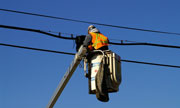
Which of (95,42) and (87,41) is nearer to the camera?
(87,41)

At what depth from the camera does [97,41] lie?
884 cm

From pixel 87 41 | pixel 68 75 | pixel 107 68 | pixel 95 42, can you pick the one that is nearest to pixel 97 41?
pixel 95 42

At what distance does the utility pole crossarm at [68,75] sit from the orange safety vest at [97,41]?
1.13 ft

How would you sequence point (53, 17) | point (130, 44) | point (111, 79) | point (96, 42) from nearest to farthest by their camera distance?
point (111, 79) < point (96, 42) < point (130, 44) < point (53, 17)

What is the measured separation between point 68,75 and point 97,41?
1.03 metres

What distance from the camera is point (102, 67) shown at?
766 centimetres

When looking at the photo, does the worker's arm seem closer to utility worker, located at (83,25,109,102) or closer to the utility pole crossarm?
utility worker, located at (83,25,109,102)

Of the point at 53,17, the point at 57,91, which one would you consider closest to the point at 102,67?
the point at 57,91

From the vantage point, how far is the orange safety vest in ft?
28.7

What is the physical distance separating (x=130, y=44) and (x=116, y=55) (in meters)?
4.98

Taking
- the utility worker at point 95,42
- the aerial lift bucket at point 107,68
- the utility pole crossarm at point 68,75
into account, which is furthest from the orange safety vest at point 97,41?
the aerial lift bucket at point 107,68

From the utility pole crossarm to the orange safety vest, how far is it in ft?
1.13

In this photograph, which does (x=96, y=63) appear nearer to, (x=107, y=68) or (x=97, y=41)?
(x=107, y=68)

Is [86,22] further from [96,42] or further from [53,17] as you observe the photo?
[96,42]
